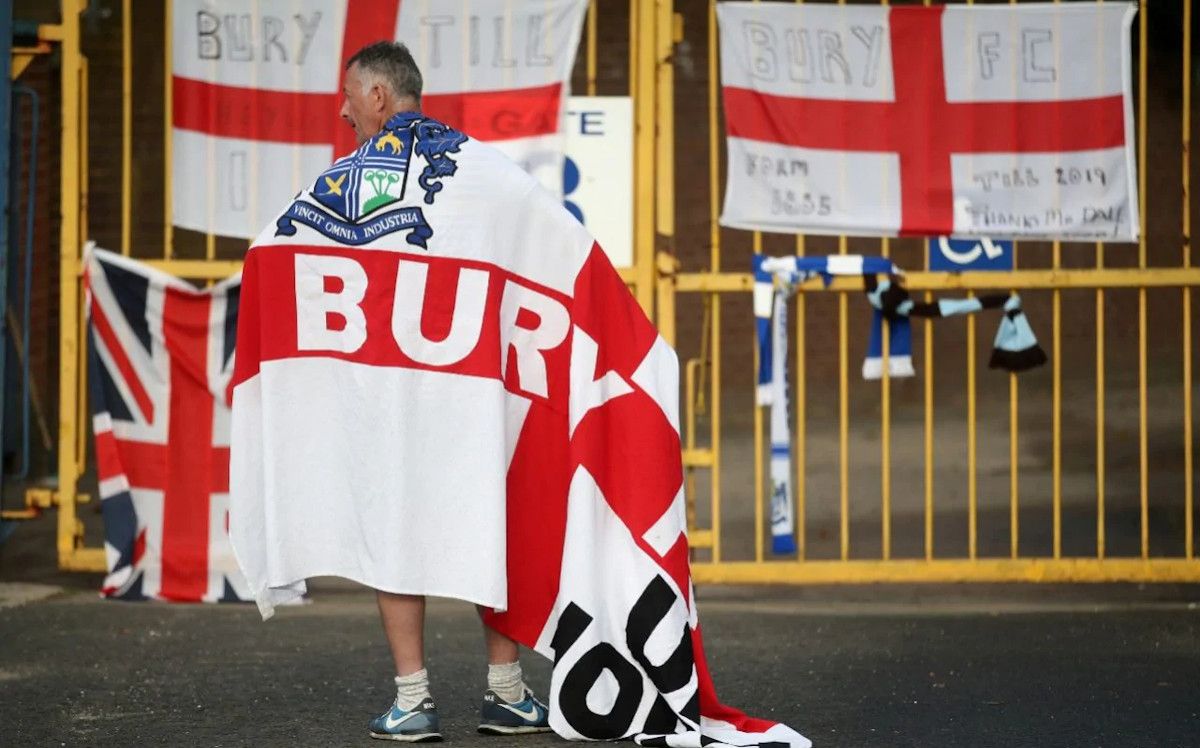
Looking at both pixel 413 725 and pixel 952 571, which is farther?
pixel 952 571

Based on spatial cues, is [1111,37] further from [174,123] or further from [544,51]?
[174,123]

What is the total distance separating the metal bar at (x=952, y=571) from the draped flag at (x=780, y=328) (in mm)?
131

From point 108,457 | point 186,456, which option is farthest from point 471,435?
point 108,457

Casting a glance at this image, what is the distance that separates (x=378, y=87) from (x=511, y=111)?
2921 mm

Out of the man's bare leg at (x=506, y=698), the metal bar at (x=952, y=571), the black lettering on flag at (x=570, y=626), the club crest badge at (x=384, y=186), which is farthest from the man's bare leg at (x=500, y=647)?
the metal bar at (x=952, y=571)

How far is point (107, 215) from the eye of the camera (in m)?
13.3

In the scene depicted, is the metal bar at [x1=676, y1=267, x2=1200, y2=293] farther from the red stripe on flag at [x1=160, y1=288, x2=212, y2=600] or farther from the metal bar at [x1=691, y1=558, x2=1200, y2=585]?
the red stripe on flag at [x1=160, y1=288, x2=212, y2=600]

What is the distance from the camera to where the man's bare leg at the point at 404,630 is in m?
4.71

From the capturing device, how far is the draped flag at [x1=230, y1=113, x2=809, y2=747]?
468cm

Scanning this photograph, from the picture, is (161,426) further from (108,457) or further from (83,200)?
(83,200)

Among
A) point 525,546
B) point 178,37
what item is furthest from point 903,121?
point 525,546

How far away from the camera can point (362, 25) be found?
300 inches

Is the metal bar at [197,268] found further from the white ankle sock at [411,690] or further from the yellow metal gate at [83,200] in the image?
the white ankle sock at [411,690]

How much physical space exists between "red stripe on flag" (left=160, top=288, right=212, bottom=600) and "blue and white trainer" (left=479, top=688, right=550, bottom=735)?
2.77m
